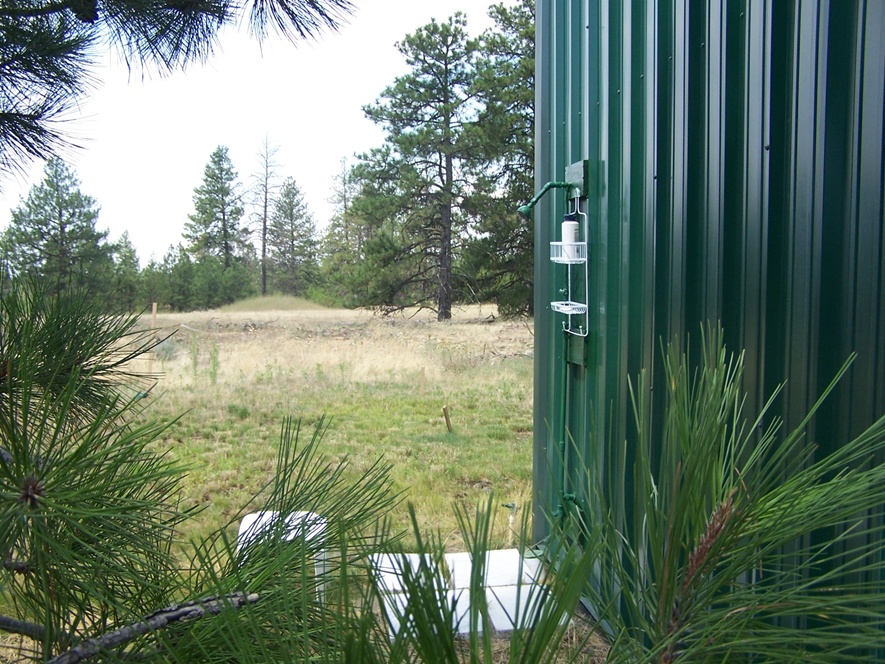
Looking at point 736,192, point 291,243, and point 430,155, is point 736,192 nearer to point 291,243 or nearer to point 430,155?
point 430,155

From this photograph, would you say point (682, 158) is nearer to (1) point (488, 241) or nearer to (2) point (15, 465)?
(2) point (15, 465)

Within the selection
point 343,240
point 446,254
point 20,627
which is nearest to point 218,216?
point 343,240

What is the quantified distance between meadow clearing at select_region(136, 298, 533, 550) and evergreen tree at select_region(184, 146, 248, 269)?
0.97 m

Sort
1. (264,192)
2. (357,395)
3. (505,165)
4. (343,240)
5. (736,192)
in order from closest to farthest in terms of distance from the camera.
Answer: (736,192), (357,395), (505,165), (264,192), (343,240)

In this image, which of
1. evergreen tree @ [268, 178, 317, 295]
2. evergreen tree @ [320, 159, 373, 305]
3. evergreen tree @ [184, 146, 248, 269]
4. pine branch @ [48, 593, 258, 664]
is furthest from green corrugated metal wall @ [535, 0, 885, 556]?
evergreen tree @ [184, 146, 248, 269]

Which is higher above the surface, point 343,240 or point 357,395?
point 343,240

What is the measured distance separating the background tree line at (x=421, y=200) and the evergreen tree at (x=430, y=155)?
1 cm

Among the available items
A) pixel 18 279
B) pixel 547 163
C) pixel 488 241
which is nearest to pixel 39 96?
pixel 18 279

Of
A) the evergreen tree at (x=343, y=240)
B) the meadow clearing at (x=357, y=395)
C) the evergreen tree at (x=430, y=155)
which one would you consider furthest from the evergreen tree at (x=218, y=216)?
the evergreen tree at (x=430, y=155)

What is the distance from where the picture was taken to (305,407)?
6516 millimetres

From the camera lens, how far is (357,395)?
6.77 meters

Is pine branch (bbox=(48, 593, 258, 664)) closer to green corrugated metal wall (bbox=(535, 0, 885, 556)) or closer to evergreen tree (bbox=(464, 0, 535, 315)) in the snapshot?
green corrugated metal wall (bbox=(535, 0, 885, 556))

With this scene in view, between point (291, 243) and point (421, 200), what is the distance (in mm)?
1958

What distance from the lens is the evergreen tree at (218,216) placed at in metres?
9.26
